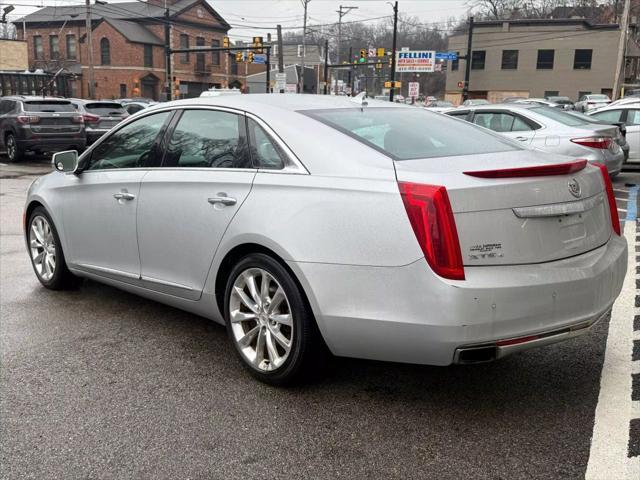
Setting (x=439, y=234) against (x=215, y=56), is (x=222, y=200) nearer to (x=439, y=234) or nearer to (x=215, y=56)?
(x=439, y=234)

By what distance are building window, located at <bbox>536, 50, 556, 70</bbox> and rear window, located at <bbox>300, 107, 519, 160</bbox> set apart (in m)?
64.3

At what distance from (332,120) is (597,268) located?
1625 mm

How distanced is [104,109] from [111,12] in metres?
49.0

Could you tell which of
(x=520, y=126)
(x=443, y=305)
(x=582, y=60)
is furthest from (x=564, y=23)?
(x=443, y=305)

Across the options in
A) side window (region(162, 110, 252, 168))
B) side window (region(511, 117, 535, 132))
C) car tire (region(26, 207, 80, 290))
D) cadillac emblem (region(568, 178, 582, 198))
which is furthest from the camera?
side window (region(511, 117, 535, 132))

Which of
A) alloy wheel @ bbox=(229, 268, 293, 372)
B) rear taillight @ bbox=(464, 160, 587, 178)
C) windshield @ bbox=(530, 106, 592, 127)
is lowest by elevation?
alloy wheel @ bbox=(229, 268, 293, 372)

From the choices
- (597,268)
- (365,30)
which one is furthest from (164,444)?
(365,30)

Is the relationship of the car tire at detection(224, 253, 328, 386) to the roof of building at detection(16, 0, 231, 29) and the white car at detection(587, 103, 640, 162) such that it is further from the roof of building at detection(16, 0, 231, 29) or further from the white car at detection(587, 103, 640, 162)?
the roof of building at detection(16, 0, 231, 29)

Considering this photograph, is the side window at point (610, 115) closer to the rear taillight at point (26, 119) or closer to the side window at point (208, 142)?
the side window at point (208, 142)

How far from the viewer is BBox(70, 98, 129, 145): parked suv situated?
19.0 metres

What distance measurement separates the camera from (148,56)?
61.2 meters

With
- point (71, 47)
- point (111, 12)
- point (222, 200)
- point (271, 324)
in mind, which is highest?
point (111, 12)

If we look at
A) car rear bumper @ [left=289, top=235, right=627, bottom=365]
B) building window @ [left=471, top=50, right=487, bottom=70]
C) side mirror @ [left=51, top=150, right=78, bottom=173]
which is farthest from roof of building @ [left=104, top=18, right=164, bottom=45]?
car rear bumper @ [left=289, top=235, right=627, bottom=365]

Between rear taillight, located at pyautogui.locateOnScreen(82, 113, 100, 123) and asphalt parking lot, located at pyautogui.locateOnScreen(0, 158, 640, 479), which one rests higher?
rear taillight, located at pyautogui.locateOnScreen(82, 113, 100, 123)
